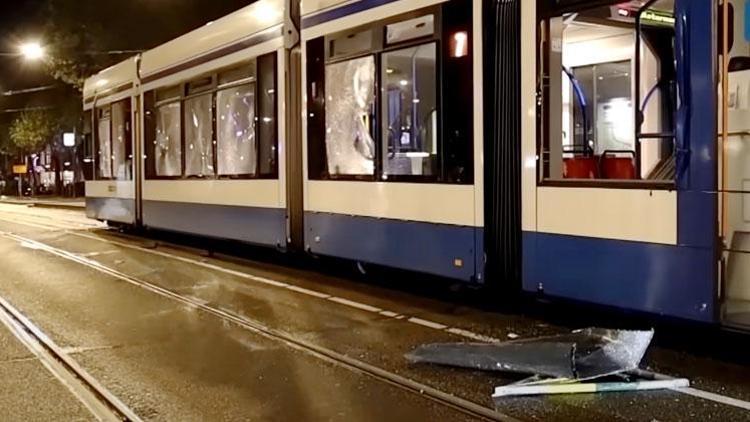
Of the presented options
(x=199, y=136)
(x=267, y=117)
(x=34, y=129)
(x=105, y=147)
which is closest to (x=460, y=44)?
(x=267, y=117)

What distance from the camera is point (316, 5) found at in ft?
37.5

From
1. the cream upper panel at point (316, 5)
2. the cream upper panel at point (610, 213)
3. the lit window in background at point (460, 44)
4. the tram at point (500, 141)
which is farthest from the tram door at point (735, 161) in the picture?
the cream upper panel at point (316, 5)

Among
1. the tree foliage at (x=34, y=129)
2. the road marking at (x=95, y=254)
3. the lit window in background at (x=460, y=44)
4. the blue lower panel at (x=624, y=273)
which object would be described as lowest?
the road marking at (x=95, y=254)

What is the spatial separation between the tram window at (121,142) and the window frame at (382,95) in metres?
8.37

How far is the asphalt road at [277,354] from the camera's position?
6016mm

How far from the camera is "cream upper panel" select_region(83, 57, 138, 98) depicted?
736 inches

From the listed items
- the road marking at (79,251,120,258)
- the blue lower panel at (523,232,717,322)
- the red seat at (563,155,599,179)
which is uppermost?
the red seat at (563,155,599,179)

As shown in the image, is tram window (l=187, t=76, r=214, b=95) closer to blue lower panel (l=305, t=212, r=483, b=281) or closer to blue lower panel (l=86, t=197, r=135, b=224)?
blue lower panel (l=305, t=212, r=483, b=281)

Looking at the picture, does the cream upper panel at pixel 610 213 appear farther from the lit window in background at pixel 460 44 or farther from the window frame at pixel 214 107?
the window frame at pixel 214 107

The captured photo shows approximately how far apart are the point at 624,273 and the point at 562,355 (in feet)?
3.73

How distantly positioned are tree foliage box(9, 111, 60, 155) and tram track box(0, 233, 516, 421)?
41.9m

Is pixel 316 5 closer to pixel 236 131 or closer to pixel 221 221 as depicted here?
pixel 236 131

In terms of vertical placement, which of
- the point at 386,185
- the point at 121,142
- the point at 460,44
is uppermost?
the point at 460,44

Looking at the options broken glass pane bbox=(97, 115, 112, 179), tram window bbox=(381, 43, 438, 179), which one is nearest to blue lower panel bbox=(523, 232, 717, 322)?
tram window bbox=(381, 43, 438, 179)
